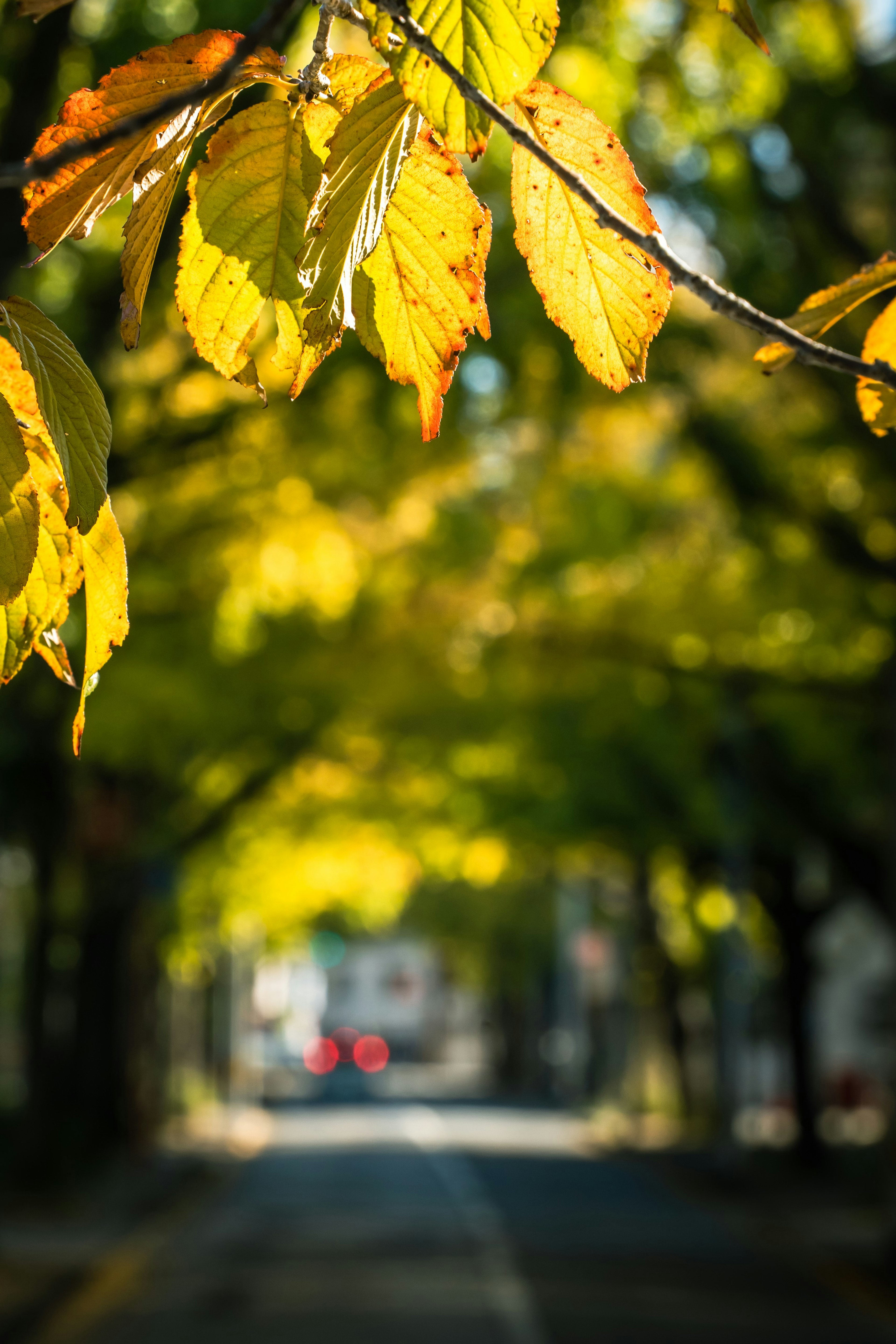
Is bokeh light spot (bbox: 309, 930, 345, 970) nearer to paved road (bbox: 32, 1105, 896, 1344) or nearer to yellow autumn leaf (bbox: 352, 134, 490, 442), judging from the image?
paved road (bbox: 32, 1105, 896, 1344)

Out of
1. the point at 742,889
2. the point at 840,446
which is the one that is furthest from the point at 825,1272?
the point at 742,889

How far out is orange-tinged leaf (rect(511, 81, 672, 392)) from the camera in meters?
1.51

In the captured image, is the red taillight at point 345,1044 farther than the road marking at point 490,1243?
Yes

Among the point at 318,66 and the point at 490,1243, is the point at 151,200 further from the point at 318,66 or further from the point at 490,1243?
the point at 490,1243

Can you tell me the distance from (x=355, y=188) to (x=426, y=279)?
16cm

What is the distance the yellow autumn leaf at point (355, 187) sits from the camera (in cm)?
141

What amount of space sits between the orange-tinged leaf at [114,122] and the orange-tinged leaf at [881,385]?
61 cm

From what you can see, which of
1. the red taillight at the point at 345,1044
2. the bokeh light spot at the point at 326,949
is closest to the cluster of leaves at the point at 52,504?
the bokeh light spot at the point at 326,949

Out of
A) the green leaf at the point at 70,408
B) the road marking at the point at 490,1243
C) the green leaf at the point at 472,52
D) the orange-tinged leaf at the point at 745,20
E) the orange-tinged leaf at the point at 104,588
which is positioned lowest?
the road marking at the point at 490,1243

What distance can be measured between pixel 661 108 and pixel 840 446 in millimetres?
2994

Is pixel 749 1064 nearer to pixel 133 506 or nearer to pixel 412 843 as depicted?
pixel 412 843

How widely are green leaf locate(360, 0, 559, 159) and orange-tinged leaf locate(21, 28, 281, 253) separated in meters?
0.21

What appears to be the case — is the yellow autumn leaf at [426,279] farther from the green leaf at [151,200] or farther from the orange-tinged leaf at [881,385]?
the orange-tinged leaf at [881,385]

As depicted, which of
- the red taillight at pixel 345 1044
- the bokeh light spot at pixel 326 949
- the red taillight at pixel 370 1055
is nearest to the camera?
the bokeh light spot at pixel 326 949
